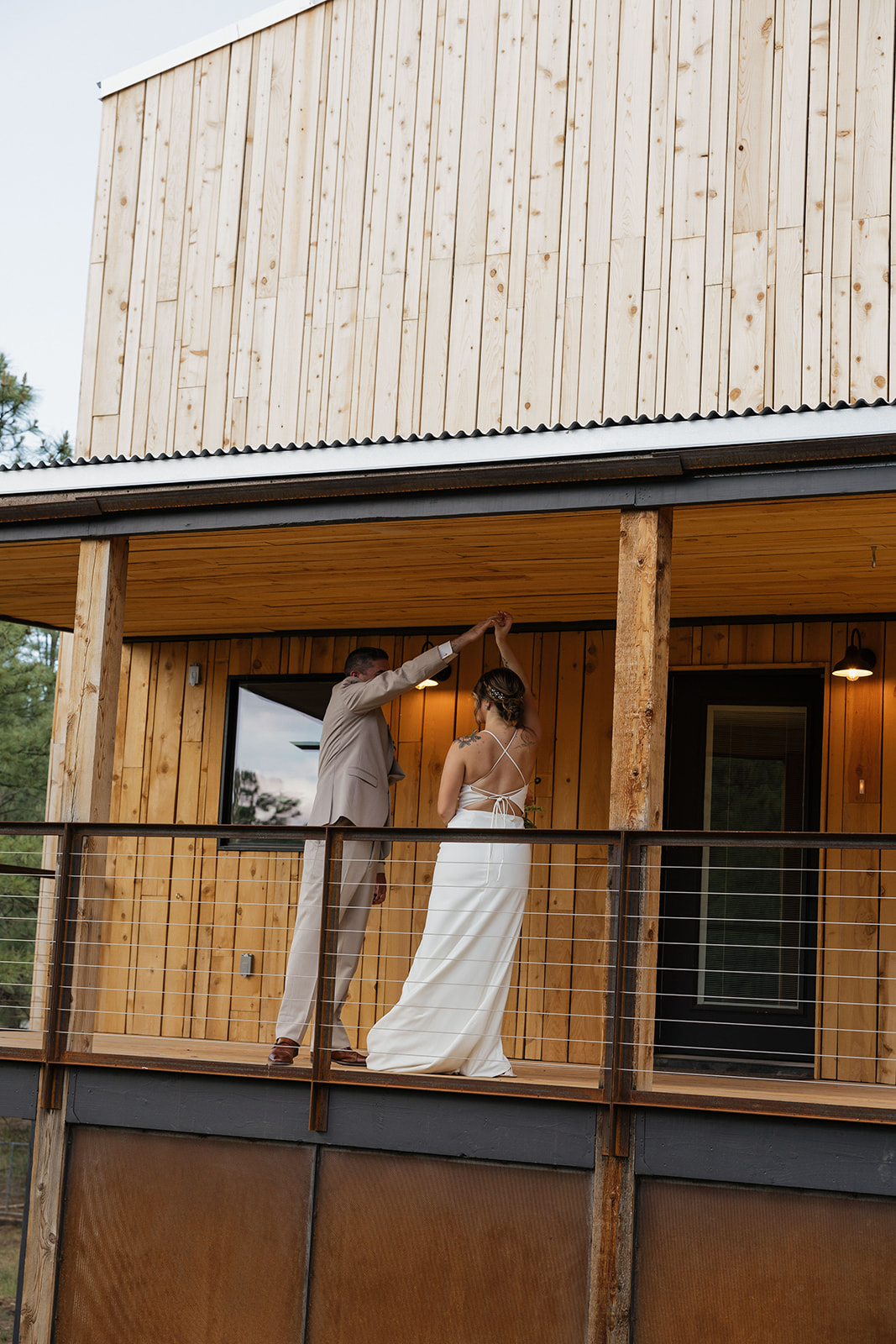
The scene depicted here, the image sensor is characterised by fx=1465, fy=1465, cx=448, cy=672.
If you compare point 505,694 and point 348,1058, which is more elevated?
point 505,694

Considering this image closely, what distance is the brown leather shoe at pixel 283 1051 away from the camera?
20.8ft

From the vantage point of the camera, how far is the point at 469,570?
24.2 ft

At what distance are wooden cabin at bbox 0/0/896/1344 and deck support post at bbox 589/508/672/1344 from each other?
0.06 feet

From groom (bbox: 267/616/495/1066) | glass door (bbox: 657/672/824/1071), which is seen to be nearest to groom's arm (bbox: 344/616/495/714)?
groom (bbox: 267/616/495/1066)

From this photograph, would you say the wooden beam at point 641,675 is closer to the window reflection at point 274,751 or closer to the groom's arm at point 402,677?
the groom's arm at point 402,677

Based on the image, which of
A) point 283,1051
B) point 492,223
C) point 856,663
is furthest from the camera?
point 492,223

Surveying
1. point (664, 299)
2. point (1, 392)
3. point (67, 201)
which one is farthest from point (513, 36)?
point (67, 201)

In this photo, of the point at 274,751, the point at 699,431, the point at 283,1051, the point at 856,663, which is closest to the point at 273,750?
the point at 274,751

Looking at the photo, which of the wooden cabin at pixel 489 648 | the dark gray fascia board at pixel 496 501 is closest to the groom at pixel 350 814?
the wooden cabin at pixel 489 648

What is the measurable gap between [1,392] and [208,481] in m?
18.3

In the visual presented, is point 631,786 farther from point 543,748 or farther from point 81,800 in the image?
point 543,748

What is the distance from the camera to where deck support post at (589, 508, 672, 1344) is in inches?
213

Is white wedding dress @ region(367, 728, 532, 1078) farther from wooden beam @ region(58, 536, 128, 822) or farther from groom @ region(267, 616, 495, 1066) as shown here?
wooden beam @ region(58, 536, 128, 822)

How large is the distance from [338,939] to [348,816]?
1.94 feet
